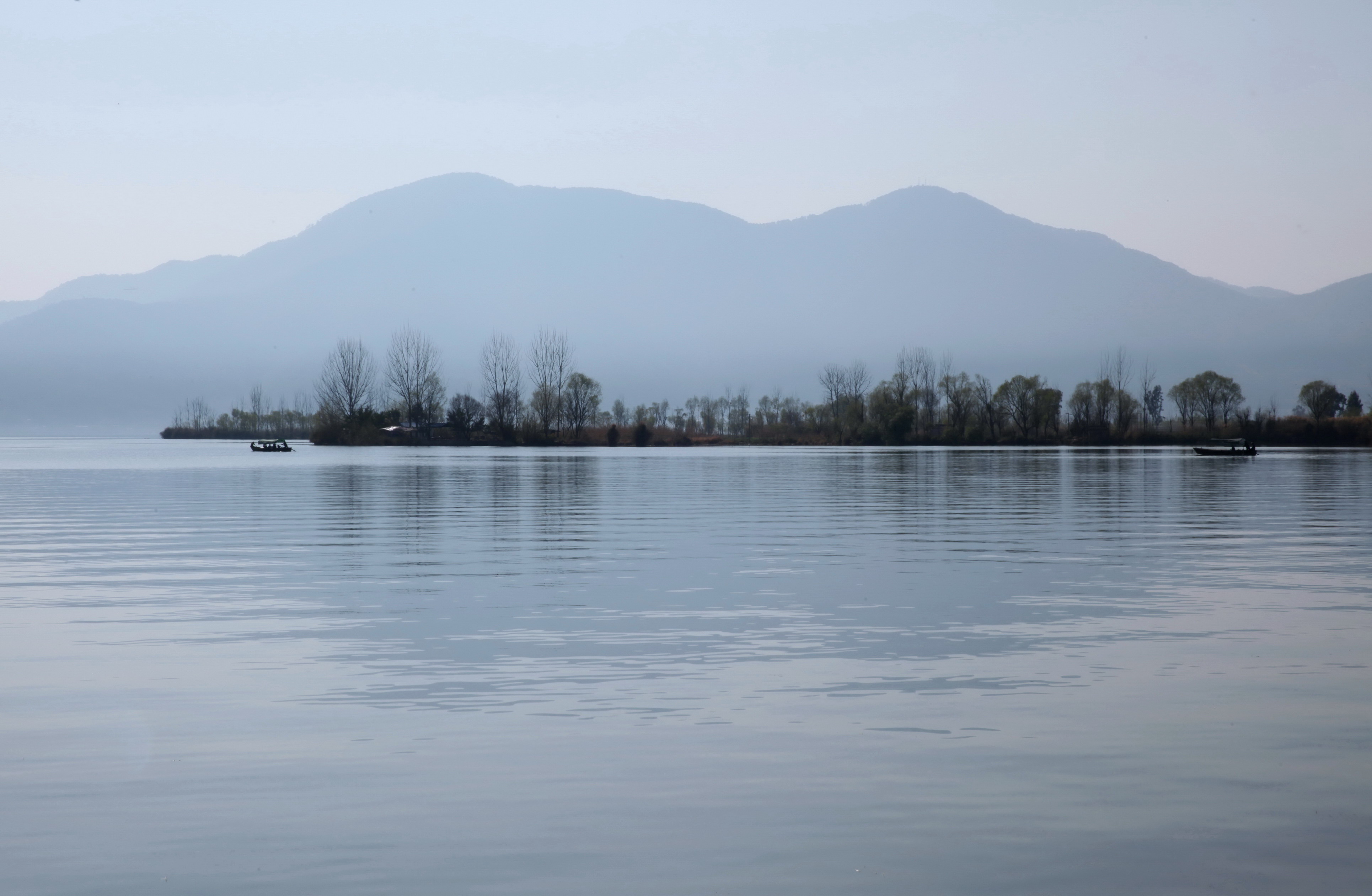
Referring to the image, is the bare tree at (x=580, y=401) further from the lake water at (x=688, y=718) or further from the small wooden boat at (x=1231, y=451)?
the lake water at (x=688, y=718)

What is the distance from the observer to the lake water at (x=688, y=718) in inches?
236

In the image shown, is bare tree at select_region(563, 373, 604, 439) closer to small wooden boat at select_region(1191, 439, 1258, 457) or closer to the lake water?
small wooden boat at select_region(1191, 439, 1258, 457)

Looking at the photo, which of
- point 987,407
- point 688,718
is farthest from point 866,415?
point 688,718

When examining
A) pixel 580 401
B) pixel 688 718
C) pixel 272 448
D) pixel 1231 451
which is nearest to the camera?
pixel 688 718

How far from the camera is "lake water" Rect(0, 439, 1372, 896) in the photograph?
19.7 feet

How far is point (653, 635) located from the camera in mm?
12461

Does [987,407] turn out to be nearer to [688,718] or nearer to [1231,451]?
[1231,451]

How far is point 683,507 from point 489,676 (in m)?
23.1

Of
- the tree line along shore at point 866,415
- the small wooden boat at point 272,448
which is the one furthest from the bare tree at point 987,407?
the small wooden boat at point 272,448

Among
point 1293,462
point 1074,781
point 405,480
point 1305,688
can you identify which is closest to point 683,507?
point 405,480

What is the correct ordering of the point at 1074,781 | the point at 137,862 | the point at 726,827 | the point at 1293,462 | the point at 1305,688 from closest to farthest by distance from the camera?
the point at 137,862
the point at 726,827
the point at 1074,781
the point at 1305,688
the point at 1293,462

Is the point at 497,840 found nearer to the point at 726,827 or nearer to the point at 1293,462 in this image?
the point at 726,827

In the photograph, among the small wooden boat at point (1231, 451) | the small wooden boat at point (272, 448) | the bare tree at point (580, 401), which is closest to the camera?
the small wooden boat at point (1231, 451)

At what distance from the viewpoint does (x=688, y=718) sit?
8.88 m
